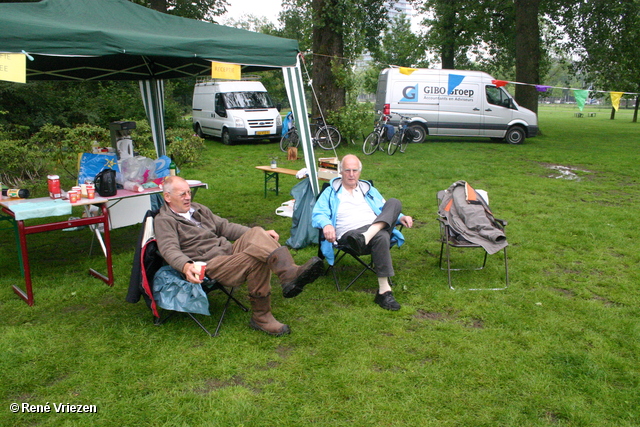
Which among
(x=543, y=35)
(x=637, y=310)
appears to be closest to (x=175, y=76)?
(x=637, y=310)

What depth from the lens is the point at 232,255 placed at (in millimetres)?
3365

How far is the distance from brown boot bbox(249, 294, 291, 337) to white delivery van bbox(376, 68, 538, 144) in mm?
11651

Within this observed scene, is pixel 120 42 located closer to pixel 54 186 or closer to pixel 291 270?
pixel 54 186

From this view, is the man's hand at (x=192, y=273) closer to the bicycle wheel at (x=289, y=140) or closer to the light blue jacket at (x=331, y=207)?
the light blue jacket at (x=331, y=207)

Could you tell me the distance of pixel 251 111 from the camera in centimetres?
1427

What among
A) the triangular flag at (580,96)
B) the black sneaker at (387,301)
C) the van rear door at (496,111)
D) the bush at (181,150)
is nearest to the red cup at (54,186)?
the black sneaker at (387,301)

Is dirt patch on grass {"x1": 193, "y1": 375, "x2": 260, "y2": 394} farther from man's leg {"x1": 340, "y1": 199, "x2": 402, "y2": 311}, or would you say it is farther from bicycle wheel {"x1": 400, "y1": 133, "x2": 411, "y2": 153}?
bicycle wheel {"x1": 400, "y1": 133, "x2": 411, "y2": 153}

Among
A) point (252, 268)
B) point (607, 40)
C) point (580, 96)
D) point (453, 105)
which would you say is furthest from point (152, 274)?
point (607, 40)

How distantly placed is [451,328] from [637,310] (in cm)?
157

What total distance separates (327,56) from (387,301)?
9.28 meters

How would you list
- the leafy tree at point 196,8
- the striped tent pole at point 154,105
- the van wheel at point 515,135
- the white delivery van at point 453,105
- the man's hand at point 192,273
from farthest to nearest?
the leafy tree at point 196,8 → the van wheel at point 515,135 → the white delivery van at point 453,105 → the striped tent pole at point 154,105 → the man's hand at point 192,273

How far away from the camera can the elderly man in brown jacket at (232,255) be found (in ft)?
10.4

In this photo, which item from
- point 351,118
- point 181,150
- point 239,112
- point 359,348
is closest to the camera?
point 359,348

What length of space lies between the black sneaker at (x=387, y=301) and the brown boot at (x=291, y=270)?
97 centimetres
